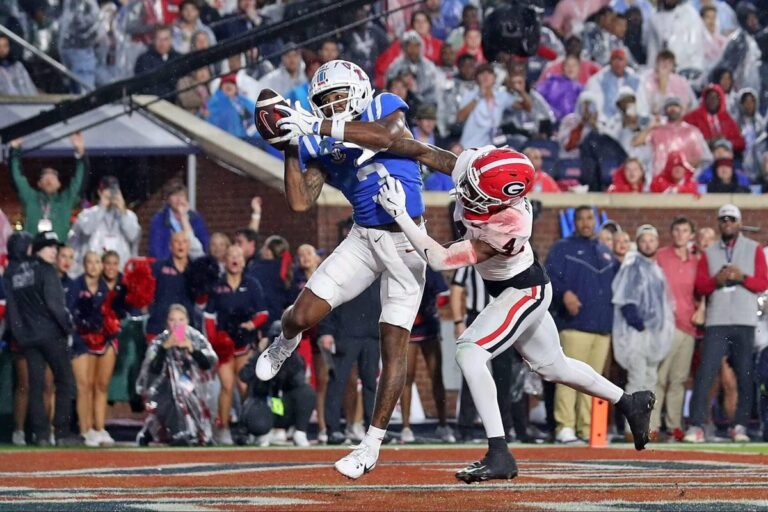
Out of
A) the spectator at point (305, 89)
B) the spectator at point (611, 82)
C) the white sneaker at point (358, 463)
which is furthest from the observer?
the spectator at point (611, 82)

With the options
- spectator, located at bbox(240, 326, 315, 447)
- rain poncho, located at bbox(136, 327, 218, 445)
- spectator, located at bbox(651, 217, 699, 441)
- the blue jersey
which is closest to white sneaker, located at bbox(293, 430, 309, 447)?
spectator, located at bbox(240, 326, 315, 447)

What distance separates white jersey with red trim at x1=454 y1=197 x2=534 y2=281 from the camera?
7594mm

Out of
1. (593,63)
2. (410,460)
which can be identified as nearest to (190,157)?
(593,63)

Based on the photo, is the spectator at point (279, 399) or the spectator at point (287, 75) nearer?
the spectator at point (279, 399)

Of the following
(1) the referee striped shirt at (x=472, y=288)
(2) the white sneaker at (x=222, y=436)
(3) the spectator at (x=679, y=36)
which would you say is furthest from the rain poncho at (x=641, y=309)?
(3) the spectator at (x=679, y=36)

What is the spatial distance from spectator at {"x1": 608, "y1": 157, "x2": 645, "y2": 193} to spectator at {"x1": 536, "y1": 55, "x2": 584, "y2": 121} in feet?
3.05

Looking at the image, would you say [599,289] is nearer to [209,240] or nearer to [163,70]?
[209,240]

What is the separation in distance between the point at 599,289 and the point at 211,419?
355 cm

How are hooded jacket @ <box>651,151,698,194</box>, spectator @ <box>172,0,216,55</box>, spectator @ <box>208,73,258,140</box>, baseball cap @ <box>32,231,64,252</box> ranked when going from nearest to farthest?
baseball cap @ <box>32,231,64,252</box>, spectator @ <box>208,73,258,140</box>, spectator @ <box>172,0,216,55</box>, hooded jacket @ <box>651,151,698,194</box>

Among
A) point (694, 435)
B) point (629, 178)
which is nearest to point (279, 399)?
point (694, 435)

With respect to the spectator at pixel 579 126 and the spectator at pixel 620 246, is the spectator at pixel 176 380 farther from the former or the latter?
the spectator at pixel 579 126

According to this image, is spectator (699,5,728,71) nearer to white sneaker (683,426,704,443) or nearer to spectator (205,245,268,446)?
white sneaker (683,426,704,443)

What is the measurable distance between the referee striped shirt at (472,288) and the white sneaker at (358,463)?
215 inches

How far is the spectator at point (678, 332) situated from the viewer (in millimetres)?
14281
